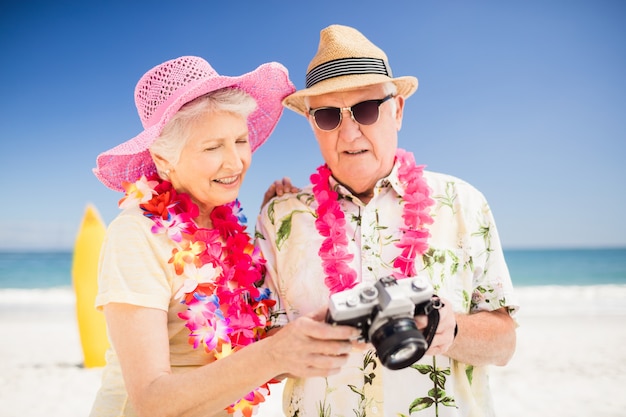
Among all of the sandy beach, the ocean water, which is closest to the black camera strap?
the sandy beach

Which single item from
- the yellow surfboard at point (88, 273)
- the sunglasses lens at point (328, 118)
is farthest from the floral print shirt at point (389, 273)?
the yellow surfboard at point (88, 273)

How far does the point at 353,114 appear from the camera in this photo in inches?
97.0

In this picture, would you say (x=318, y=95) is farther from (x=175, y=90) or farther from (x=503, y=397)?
(x=503, y=397)

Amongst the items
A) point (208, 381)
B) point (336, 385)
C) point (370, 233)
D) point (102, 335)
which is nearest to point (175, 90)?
point (370, 233)

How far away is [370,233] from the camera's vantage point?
2438mm

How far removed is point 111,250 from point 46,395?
5.40 m

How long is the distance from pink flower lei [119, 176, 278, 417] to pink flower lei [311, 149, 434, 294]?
352mm

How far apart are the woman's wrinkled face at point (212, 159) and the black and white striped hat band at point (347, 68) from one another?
A: 46 centimetres

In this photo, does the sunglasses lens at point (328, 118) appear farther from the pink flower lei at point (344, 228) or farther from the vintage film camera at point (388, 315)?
the vintage film camera at point (388, 315)

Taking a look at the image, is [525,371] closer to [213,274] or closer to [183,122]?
[213,274]

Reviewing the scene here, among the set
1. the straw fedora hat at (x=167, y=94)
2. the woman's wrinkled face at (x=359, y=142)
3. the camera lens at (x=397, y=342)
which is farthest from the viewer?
the woman's wrinkled face at (x=359, y=142)

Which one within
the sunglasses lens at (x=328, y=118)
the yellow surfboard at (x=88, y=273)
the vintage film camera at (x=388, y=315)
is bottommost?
the yellow surfboard at (x=88, y=273)

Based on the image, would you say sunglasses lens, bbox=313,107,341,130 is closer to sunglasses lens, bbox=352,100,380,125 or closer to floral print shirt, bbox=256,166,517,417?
sunglasses lens, bbox=352,100,380,125

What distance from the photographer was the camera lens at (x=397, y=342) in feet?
4.91
